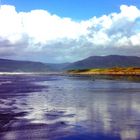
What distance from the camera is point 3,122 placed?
3023cm

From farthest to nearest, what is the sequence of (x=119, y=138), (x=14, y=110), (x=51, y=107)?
(x=51, y=107) < (x=14, y=110) < (x=119, y=138)

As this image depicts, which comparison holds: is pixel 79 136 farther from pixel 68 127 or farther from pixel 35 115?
pixel 35 115

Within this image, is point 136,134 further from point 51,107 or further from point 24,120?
point 51,107

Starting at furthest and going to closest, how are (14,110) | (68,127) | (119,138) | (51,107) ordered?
(51,107), (14,110), (68,127), (119,138)

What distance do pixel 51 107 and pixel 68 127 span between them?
13414 millimetres

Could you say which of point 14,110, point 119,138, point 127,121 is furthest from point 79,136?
point 14,110

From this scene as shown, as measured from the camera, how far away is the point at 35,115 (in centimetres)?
3450

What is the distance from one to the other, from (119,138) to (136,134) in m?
1.63

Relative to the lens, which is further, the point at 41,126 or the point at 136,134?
the point at 41,126

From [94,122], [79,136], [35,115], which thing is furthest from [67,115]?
[79,136]

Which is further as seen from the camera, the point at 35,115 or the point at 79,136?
the point at 35,115

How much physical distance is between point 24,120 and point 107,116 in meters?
7.15

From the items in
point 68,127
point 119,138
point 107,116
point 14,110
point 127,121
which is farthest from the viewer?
point 14,110

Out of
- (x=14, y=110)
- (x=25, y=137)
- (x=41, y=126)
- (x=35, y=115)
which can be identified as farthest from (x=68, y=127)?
(x=14, y=110)
